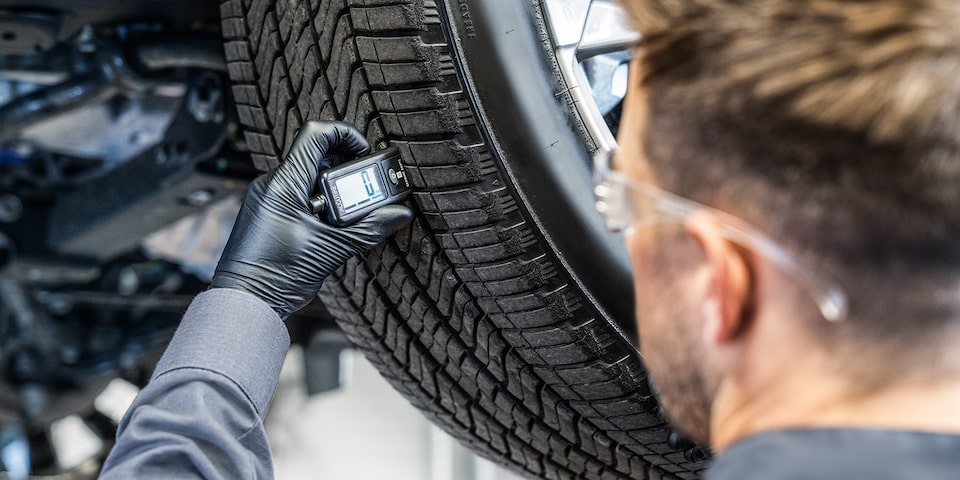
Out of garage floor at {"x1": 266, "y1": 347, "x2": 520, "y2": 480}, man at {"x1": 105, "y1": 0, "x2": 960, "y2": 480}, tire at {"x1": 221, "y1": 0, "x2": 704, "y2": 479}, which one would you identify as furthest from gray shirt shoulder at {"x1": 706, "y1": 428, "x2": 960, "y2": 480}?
garage floor at {"x1": 266, "y1": 347, "x2": 520, "y2": 480}

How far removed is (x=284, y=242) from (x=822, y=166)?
2.01 feet

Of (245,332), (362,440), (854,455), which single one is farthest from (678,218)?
(362,440)

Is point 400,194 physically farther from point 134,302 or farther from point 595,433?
point 134,302

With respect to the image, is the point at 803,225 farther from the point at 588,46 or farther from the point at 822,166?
the point at 588,46

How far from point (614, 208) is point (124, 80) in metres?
0.81

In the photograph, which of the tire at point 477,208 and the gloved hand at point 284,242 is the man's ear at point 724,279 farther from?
the gloved hand at point 284,242

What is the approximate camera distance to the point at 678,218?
65 cm

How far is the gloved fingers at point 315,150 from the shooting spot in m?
0.95

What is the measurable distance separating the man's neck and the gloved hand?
0.47 m

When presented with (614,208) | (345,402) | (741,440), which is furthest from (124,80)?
(345,402)

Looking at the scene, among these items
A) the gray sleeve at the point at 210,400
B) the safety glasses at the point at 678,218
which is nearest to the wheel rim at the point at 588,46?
the safety glasses at the point at 678,218

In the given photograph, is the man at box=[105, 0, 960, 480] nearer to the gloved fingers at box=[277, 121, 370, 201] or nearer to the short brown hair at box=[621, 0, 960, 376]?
the short brown hair at box=[621, 0, 960, 376]

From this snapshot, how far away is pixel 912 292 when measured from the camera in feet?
1.85

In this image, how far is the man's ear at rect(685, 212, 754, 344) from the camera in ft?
1.98
